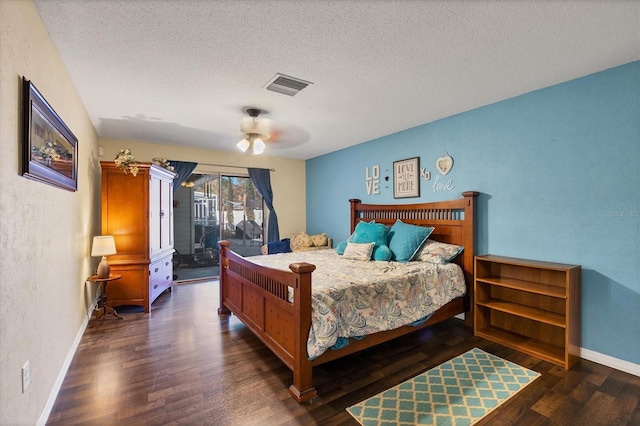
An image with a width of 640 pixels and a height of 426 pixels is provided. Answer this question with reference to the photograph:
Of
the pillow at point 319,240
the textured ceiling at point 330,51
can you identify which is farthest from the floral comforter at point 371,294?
the pillow at point 319,240

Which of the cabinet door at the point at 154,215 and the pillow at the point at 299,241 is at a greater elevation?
the cabinet door at the point at 154,215

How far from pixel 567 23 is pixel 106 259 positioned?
16.3 ft

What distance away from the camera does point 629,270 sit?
2445 mm

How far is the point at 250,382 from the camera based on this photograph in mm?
2324

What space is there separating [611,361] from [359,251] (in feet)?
8.05

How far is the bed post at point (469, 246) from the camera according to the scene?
11.2 feet

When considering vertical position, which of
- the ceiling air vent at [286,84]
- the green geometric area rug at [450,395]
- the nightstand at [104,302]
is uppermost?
the ceiling air vent at [286,84]

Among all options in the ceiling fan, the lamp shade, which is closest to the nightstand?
the lamp shade

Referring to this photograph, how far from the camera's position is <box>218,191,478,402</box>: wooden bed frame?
215 cm

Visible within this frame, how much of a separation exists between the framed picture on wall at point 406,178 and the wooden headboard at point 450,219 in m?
0.20

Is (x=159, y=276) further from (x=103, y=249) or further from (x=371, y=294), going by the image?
(x=371, y=294)

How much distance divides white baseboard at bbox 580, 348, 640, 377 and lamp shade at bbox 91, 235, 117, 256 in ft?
16.4

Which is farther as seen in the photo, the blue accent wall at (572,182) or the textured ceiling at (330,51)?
the blue accent wall at (572,182)

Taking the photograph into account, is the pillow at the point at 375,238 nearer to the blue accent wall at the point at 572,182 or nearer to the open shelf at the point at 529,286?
the blue accent wall at the point at 572,182
